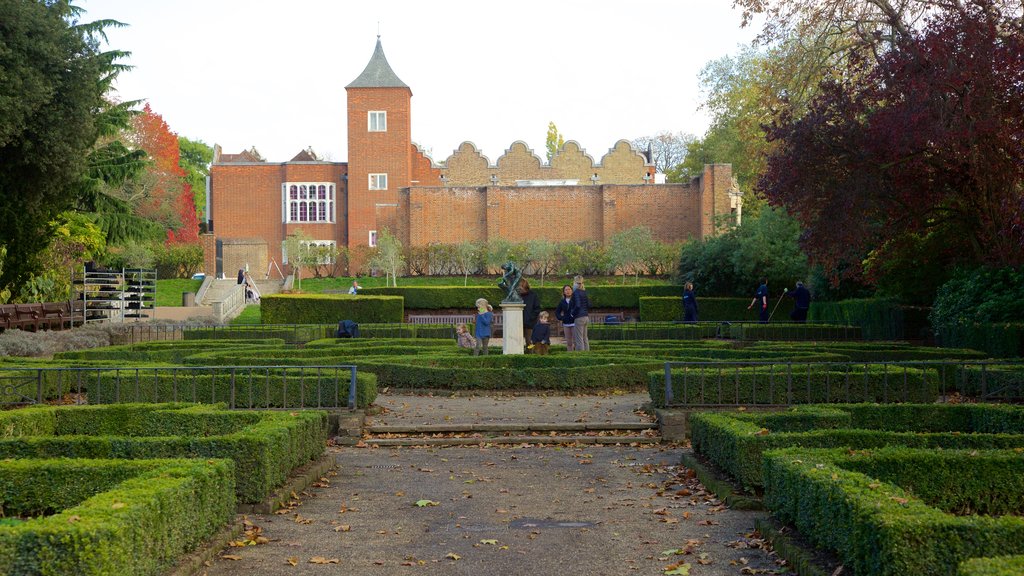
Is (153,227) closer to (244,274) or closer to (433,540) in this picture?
(244,274)

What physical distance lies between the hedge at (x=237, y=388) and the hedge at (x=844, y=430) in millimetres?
4193

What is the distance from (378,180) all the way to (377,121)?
295 cm

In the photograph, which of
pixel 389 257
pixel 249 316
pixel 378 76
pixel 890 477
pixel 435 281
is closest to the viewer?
pixel 890 477

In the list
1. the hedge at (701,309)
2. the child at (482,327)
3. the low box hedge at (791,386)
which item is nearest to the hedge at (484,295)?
the hedge at (701,309)

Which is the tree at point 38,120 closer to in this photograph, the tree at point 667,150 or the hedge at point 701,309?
the hedge at point 701,309

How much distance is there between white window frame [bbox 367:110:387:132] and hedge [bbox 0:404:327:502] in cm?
4332

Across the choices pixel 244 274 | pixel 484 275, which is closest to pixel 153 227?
pixel 244 274

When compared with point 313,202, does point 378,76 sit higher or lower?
higher

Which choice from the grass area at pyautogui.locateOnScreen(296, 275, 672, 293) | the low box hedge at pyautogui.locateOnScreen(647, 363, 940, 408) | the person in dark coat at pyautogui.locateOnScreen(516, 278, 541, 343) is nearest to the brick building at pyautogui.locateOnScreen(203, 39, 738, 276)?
the grass area at pyautogui.locateOnScreen(296, 275, 672, 293)

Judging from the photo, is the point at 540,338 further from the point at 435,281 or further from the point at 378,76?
the point at 378,76

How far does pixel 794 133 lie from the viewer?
1839cm

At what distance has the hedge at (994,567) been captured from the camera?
3.92 meters

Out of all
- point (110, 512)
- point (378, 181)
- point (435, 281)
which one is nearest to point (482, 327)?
point (110, 512)

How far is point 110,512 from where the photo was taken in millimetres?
5047
